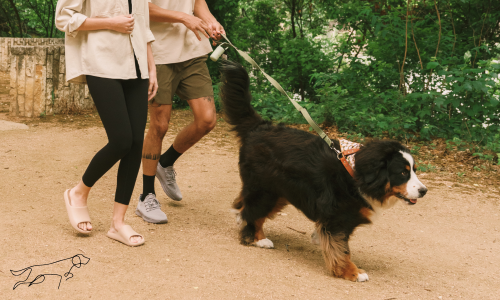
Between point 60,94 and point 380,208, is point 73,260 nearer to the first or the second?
point 380,208

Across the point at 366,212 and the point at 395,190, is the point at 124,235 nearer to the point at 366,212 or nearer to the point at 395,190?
the point at 366,212

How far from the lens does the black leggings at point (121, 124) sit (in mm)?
2854

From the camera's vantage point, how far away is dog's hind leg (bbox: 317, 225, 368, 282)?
298 centimetres

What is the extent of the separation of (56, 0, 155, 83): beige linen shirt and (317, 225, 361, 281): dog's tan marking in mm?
1649

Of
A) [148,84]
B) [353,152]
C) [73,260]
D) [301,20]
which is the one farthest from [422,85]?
[73,260]

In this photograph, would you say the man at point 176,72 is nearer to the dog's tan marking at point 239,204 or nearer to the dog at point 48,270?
the dog's tan marking at point 239,204

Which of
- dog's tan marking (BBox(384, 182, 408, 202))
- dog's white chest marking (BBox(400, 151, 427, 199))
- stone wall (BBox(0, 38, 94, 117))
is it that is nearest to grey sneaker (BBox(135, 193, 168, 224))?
dog's tan marking (BBox(384, 182, 408, 202))

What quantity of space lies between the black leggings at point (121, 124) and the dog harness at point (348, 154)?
1312 mm

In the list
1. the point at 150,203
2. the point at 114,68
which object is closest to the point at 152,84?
the point at 114,68

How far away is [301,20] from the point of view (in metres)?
10.6

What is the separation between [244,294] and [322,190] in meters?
0.85

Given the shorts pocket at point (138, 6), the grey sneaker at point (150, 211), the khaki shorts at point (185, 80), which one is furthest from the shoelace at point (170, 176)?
the shorts pocket at point (138, 6)

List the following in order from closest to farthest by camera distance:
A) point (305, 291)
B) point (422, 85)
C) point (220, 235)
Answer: point (305, 291) → point (220, 235) → point (422, 85)

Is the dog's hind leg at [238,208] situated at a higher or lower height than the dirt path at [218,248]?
higher
